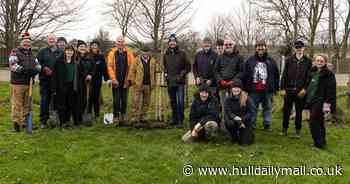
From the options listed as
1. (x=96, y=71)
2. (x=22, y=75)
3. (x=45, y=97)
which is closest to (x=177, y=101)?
(x=96, y=71)

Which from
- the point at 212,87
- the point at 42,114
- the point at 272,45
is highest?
the point at 272,45

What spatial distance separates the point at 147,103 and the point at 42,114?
2.32 meters

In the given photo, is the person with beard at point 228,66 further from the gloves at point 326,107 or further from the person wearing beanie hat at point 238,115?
the gloves at point 326,107

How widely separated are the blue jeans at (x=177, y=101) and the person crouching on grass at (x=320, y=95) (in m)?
2.70

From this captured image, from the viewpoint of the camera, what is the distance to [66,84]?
8.12 metres

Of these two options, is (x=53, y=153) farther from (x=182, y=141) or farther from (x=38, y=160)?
(x=182, y=141)

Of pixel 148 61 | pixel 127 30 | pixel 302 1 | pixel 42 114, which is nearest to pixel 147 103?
pixel 148 61

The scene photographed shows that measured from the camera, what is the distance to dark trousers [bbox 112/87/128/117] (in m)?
8.75

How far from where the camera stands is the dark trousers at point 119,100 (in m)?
8.75

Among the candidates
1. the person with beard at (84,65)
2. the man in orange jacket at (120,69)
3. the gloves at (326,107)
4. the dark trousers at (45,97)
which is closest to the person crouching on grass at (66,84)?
the person with beard at (84,65)

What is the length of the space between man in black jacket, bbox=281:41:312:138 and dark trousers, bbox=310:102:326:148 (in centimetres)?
55

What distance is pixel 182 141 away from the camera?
23.7 feet

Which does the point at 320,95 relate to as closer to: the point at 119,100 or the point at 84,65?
the point at 119,100

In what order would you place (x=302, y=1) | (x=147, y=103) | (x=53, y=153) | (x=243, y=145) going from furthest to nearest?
(x=302, y=1) → (x=147, y=103) → (x=243, y=145) → (x=53, y=153)
